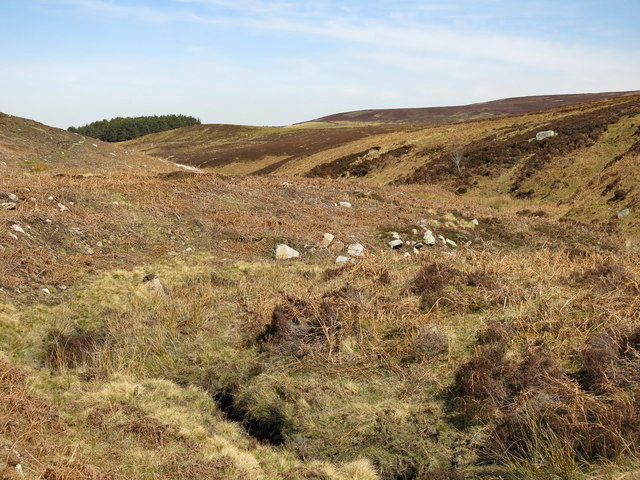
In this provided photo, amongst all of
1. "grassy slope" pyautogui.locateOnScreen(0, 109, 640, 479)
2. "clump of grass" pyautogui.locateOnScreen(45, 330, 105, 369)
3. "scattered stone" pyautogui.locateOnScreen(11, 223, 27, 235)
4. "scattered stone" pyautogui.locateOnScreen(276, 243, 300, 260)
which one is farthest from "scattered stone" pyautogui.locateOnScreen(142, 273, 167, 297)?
"scattered stone" pyautogui.locateOnScreen(276, 243, 300, 260)

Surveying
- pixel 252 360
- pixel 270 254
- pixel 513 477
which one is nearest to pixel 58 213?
pixel 270 254

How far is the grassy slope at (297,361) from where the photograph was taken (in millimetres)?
4574

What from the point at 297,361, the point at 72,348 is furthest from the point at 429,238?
the point at 72,348

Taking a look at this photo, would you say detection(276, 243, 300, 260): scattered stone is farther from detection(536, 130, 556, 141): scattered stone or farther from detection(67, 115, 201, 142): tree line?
detection(67, 115, 201, 142): tree line

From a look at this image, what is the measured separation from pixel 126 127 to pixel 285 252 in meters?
142

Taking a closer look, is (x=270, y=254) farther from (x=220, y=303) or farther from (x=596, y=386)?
(x=596, y=386)

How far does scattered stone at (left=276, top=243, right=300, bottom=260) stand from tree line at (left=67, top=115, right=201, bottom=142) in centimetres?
13606

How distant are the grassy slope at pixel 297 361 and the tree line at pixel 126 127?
136 meters

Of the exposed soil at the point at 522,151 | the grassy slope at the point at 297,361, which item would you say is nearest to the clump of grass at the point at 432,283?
the grassy slope at the point at 297,361

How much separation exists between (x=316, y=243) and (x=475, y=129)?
130ft

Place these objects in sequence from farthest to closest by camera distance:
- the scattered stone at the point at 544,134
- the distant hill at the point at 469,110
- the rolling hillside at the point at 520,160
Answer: the distant hill at the point at 469,110 < the scattered stone at the point at 544,134 < the rolling hillside at the point at 520,160

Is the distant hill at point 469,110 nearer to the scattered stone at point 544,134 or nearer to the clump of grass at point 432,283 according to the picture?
the scattered stone at point 544,134

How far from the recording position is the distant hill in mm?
112375

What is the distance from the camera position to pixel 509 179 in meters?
33.8
